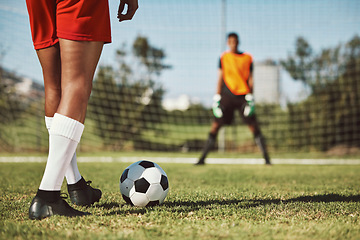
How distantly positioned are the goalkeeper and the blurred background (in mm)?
4426

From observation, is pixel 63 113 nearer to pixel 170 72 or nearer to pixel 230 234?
pixel 230 234

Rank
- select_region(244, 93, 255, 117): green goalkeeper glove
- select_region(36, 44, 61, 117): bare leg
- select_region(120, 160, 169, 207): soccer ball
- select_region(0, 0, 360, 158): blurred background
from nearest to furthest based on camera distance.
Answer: select_region(36, 44, 61, 117): bare leg → select_region(120, 160, 169, 207): soccer ball → select_region(244, 93, 255, 117): green goalkeeper glove → select_region(0, 0, 360, 158): blurred background

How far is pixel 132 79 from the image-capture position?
1120 cm

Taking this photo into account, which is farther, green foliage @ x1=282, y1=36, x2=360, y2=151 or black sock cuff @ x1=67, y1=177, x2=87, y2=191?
green foliage @ x1=282, y1=36, x2=360, y2=151

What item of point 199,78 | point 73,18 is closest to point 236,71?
point 73,18

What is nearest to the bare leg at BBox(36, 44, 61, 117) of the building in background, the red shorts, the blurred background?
the red shorts

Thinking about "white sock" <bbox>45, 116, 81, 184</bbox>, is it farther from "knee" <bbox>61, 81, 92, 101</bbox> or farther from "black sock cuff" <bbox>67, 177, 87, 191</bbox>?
"knee" <bbox>61, 81, 92, 101</bbox>

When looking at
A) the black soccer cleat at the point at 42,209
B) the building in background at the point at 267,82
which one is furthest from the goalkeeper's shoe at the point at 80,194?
the building in background at the point at 267,82

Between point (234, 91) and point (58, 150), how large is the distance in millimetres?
4102

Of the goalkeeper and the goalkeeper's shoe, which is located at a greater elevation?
the goalkeeper

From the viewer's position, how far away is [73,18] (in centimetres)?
178

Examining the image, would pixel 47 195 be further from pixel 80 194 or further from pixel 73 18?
pixel 73 18

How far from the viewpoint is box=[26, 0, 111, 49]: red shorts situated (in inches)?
70.0

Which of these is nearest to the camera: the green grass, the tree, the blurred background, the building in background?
the green grass
